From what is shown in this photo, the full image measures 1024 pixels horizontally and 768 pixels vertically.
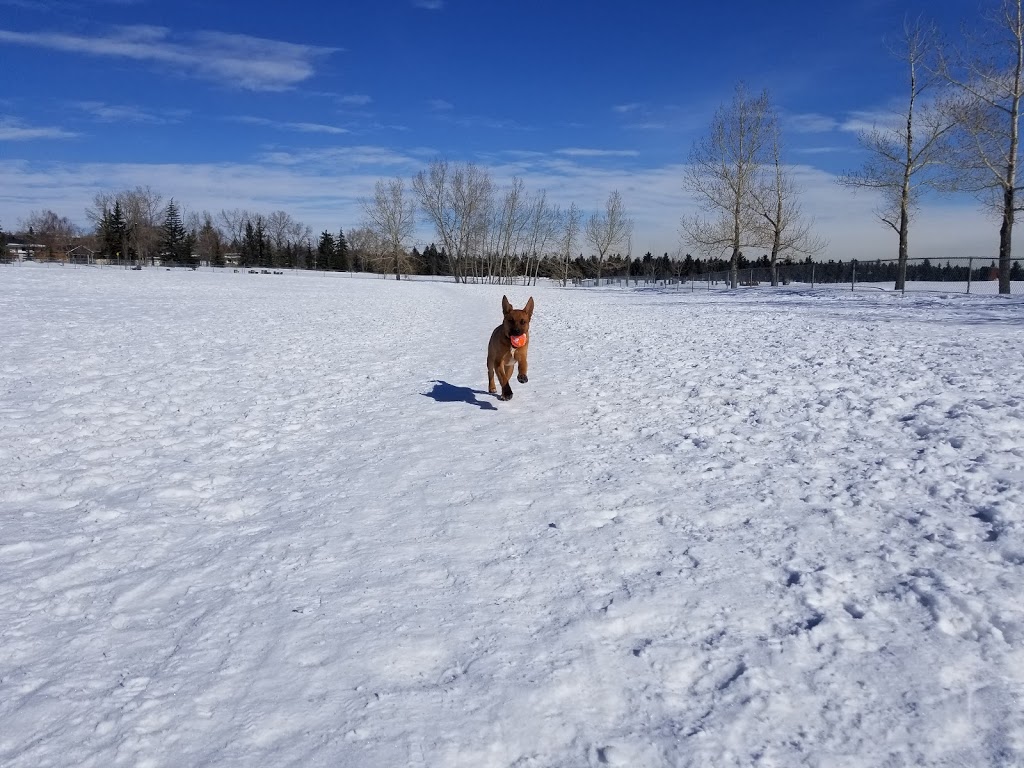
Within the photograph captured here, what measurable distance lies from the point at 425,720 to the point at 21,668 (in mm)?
1966

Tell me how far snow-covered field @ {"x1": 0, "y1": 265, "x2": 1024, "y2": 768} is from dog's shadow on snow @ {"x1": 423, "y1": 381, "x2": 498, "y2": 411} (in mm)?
177

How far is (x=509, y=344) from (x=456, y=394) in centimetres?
148

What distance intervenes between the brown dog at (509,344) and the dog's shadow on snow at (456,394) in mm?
276

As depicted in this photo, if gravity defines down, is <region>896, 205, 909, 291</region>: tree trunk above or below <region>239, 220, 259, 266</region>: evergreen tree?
below

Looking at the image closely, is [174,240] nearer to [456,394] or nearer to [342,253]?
[342,253]

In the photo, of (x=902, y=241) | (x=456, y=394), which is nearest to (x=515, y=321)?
(x=456, y=394)

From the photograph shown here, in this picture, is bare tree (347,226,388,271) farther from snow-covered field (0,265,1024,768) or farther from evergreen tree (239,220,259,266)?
snow-covered field (0,265,1024,768)

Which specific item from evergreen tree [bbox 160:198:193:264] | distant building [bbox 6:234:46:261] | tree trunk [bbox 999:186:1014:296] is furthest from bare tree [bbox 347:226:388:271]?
tree trunk [bbox 999:186:1014:296]

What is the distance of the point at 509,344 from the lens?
7.24m

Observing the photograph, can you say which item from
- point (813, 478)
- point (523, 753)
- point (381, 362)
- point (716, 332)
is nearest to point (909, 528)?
point (813, 478)

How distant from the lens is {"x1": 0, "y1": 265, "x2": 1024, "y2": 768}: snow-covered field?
7.63 ft

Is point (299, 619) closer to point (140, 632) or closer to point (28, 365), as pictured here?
point (140, 632)

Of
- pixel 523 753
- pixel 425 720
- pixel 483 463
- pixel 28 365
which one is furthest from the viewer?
pixel 28 365

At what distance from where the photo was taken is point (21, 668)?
2.74 metres
